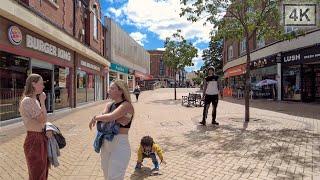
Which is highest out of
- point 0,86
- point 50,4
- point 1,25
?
point 50,4

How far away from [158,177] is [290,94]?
2208 cm

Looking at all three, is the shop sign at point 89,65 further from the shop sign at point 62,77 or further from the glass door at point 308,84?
the glass door at point 308,84

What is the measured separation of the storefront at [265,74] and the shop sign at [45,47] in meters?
15.6

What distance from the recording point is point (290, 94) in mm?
26094

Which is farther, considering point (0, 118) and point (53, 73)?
point (53, 73)

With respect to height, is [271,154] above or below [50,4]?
below

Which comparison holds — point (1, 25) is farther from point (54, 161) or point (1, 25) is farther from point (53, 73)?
point (54, 161)

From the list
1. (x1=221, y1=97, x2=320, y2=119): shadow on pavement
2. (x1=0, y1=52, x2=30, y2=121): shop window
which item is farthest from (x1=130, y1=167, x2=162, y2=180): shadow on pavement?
(x1=221, y1=97, x2=320, y2=119): shadow on pavement

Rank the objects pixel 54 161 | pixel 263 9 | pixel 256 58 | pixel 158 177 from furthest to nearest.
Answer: pixel 256 58
pixel 263 9
pixel 158 177
pixel 54 161

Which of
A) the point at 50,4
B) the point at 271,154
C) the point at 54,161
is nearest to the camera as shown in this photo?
the point at 54,161

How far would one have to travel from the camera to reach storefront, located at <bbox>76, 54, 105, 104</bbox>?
78.2 ft

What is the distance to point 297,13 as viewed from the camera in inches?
543

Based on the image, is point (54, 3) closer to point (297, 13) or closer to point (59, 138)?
point (297, 13)

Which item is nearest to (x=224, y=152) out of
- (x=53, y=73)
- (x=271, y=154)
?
(x=271, y=154)
